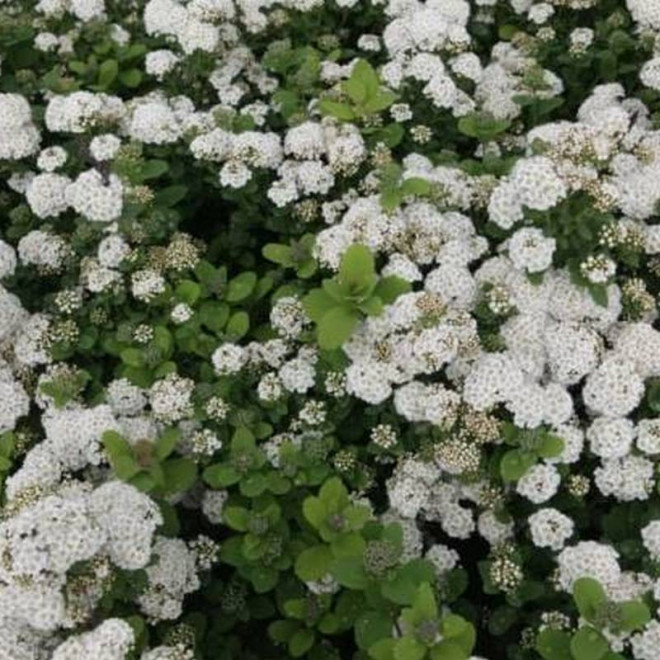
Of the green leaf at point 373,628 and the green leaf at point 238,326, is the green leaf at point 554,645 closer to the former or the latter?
the green leaf at point 373,628

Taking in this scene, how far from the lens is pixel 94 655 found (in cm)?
354

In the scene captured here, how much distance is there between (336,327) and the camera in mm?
4164

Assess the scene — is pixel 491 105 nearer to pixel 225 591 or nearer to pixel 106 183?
pixel 106 183

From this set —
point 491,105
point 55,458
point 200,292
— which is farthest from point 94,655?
point 491,105

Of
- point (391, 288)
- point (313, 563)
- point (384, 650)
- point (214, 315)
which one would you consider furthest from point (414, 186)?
point (384, 650)

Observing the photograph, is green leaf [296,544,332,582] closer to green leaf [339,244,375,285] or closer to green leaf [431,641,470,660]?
green leaf [431,641,470,660]

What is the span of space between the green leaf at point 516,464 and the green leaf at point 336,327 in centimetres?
83

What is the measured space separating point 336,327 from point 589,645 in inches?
61.5

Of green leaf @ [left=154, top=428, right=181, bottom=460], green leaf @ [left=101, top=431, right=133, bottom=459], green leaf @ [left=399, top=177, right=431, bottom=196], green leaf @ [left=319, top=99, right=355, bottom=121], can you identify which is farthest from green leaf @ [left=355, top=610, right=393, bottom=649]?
green leaf @ [left=319, top=99, right=355, bottom=121]

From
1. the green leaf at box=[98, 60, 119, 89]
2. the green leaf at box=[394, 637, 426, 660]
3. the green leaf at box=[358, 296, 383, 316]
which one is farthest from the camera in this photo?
the green leaf at box=[98, 60, 119, 89]

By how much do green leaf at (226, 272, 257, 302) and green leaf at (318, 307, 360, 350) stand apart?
2.31ft

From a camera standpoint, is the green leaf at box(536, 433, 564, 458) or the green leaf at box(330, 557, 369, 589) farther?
the green leaf at box(536, 433, 564, 458)

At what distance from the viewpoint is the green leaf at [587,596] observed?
12.0 ft

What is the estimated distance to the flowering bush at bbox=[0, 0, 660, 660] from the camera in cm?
389
